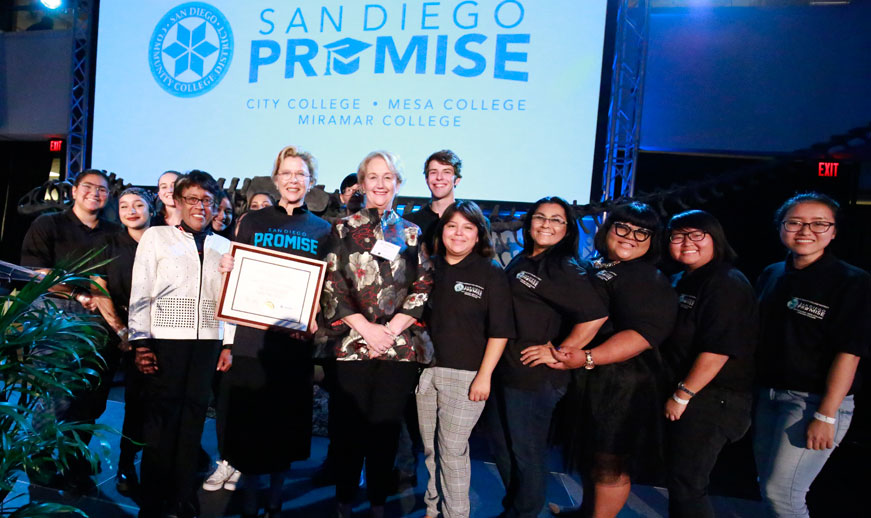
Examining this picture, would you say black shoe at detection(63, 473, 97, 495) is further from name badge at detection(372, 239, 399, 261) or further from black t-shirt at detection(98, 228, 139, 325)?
name badge at detection(372, 239, 399, 261)

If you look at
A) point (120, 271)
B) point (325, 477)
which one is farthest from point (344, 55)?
point (325, 477)

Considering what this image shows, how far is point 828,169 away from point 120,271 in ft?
20.7

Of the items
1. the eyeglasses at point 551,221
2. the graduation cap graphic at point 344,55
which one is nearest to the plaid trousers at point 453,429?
the eyeglasses at point 551,221

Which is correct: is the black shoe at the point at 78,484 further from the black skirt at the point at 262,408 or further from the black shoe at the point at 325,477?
the black shoe at the point at 325,477

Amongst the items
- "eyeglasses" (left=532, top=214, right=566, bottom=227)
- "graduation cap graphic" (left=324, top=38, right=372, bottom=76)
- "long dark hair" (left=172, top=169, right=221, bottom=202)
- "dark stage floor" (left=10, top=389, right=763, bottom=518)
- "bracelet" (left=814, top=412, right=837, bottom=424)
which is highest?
"graduation cap graphic" (left=324, top=38, right=372, bottom=76)

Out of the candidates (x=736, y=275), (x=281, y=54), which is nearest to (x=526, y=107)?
(x=281, y=54)

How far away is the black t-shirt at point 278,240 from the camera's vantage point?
7.77 ft

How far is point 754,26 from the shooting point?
5.30 m

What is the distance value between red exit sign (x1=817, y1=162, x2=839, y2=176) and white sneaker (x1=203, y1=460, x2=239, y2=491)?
6.01 meters

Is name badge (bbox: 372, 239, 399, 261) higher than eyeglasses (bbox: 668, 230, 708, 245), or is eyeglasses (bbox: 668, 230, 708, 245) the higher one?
eyeglasses (bbox: 668, 230, 708, 245)

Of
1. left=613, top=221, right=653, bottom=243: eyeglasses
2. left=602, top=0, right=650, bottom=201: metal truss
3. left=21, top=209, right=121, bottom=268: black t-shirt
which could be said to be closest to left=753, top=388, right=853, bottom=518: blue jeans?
left=613, top=221, right=653, bottom=243: eyeglasses

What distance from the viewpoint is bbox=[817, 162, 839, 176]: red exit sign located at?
5.14 m

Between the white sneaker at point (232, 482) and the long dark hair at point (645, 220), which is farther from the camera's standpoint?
the white sneaker at point (232, 482)

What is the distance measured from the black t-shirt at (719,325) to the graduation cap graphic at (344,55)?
3.92 meters
